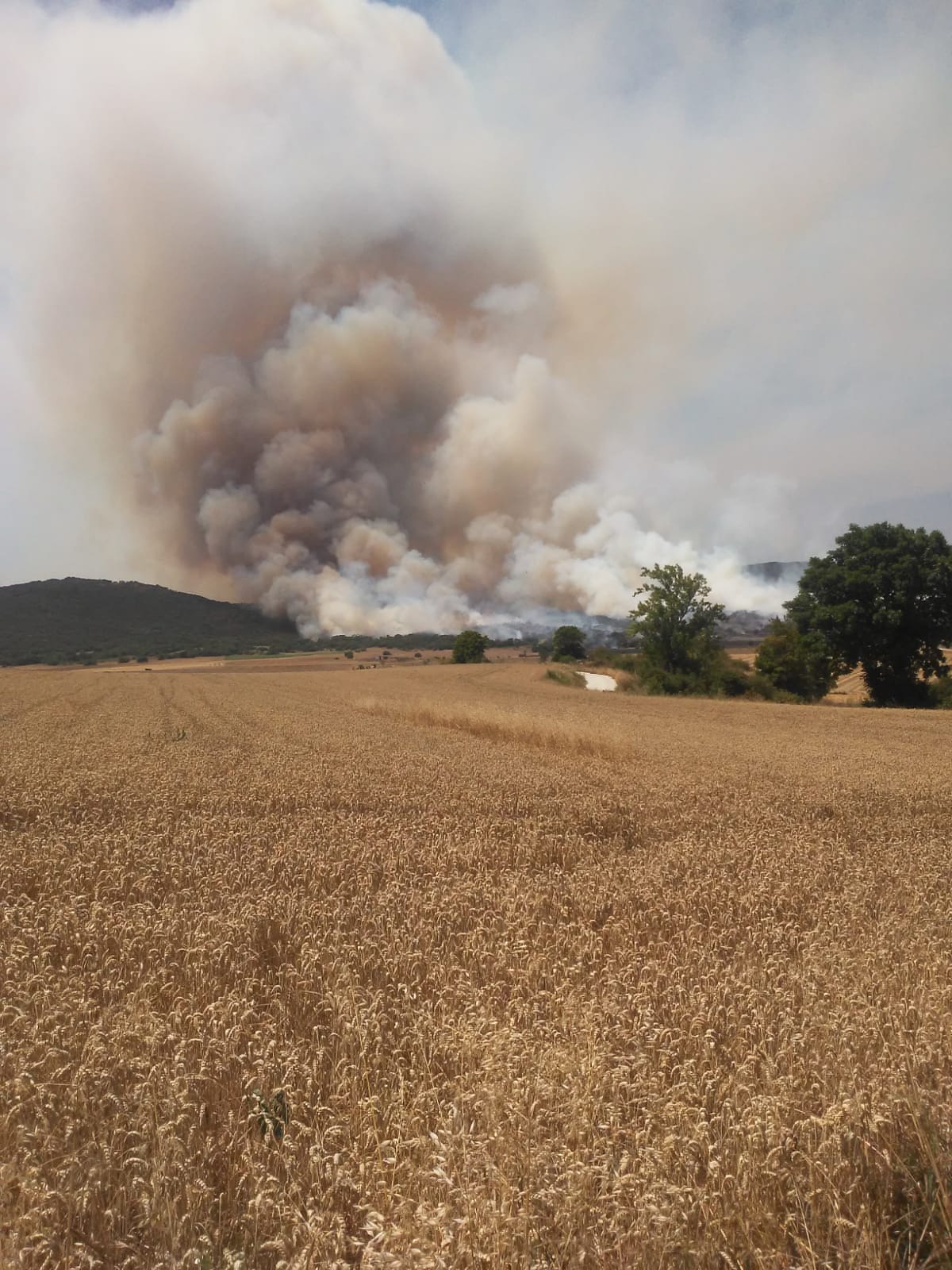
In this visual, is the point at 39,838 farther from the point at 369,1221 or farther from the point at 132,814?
the point at 369,1221

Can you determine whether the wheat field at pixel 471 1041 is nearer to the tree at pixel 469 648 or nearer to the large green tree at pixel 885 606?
the large green tree at pixel 885 606

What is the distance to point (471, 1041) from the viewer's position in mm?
3625

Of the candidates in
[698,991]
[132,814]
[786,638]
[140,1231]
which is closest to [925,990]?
[698,991]

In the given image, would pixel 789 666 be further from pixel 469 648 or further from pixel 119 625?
pixel 119 625

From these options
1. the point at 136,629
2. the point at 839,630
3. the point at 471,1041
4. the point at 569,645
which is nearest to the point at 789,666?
the point at 839,630

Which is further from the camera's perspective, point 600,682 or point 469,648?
point 469,648

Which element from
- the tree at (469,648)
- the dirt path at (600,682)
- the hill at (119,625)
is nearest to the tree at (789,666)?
the dirt path at (600,682)

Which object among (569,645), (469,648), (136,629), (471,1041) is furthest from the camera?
(136,629)

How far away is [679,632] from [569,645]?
4272 centimetres

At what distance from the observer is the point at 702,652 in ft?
193

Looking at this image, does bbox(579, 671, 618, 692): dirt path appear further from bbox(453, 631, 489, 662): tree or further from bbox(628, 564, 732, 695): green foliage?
bbox(453, 631, 489, 662): tree

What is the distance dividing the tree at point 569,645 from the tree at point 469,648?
10830 millimetres

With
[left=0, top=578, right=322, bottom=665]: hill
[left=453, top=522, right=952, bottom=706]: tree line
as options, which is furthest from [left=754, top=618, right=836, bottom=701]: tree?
[left=0, top=578, right=322, bottom=665]: hill

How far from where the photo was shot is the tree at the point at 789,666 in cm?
5612
